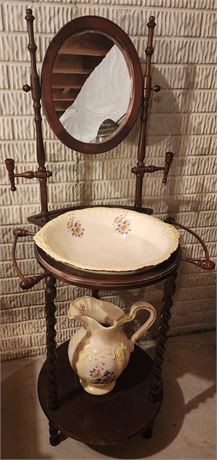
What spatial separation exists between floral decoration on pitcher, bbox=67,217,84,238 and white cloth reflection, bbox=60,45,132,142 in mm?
220

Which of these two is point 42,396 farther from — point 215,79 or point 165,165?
point 215,79

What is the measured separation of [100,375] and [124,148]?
65cm

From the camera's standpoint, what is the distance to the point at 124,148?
113 centimetres

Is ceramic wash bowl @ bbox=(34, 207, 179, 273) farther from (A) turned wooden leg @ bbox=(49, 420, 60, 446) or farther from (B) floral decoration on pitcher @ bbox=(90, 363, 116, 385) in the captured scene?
(A) turned wooden leg @ bbox=(49, 420, 60, 446)

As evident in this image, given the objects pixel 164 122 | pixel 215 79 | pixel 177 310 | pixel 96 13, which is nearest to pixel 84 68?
pixel 96 13

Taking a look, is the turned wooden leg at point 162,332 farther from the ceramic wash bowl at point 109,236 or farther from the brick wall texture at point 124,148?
the brick wall texture at point 124,148

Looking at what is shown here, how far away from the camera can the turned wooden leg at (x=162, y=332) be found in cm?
94

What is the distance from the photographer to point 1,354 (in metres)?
1.32

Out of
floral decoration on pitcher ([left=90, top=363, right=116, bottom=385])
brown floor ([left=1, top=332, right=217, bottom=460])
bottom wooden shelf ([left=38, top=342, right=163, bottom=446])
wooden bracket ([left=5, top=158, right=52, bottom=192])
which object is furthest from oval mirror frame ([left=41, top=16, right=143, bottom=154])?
brown floor ([left=1, top=332, right=217, bottom=460])

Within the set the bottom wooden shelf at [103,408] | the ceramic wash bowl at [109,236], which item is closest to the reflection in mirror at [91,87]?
the ceramic wash bowl at [109,236]

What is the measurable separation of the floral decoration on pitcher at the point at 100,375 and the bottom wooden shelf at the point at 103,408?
0.09 metres

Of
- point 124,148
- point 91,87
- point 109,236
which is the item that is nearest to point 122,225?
point 109,236

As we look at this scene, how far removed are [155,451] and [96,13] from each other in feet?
3.94

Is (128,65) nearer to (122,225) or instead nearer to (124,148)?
(124,148)
